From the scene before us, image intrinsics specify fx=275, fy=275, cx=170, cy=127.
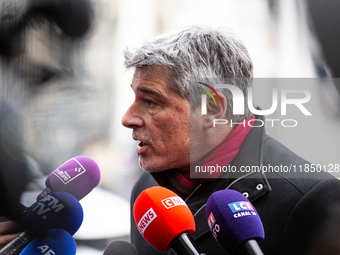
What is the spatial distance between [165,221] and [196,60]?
1.79ft

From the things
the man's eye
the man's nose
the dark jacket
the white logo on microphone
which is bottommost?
the dark jacket

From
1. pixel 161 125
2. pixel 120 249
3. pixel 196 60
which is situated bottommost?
pixel 120 249

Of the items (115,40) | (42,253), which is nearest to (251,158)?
(42,253)

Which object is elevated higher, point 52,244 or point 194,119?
point 194,119

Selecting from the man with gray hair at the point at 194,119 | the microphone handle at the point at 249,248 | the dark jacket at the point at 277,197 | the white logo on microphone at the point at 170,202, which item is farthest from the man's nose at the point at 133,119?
the microphone handle at the point at 249,248

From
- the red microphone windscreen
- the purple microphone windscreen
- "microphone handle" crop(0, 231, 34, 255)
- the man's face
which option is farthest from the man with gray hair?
"microphone handle" crop(0, 231, 34, 255)

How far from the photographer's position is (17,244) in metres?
0.53

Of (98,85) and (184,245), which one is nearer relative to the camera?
(184,245)

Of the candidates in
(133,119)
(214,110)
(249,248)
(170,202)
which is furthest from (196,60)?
(249,248)

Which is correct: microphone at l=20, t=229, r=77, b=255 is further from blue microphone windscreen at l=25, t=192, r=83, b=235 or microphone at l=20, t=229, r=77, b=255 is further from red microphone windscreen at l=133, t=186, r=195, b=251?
red microphone windscreen at l=133, t=186, r=195, b=251

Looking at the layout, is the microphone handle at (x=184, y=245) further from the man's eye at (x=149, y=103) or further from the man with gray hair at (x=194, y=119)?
the man's eye at (x=149, y=103)

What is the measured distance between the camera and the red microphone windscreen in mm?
503

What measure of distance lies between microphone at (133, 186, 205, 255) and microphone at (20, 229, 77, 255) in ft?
0.50

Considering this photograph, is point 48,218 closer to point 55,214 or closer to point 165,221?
point 55,214
